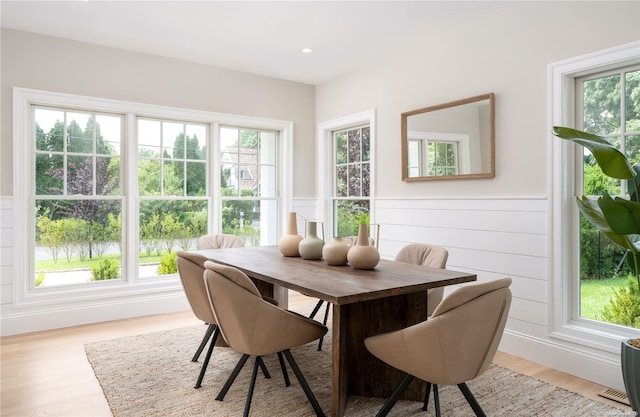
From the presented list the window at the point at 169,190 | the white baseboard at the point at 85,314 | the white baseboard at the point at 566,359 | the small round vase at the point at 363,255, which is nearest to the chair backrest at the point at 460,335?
the small round vase at the point at 363,255

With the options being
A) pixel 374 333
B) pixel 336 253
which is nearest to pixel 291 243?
pixel 336 253

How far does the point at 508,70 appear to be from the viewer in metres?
3.37

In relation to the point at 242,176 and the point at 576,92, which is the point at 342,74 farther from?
the point at 576,92

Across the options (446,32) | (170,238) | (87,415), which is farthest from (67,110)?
(446,32)

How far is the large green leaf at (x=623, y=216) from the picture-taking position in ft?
7.04

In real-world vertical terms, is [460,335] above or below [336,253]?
below

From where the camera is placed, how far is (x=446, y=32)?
384cm

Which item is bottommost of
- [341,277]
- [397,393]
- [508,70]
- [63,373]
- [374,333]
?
[63,373]

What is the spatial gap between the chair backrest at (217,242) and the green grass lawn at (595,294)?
9.24 ft

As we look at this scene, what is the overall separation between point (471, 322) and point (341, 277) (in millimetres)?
743

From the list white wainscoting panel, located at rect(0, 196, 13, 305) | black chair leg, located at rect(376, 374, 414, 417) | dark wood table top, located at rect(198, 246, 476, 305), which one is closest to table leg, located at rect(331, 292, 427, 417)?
dark wood table top, located at rect(198, 246, 476, 305)

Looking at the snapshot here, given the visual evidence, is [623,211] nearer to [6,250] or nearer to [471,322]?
[471,322]

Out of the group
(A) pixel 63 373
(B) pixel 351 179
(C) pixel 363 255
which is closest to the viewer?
(C) pixel 363 255

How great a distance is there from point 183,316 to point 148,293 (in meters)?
0.45
